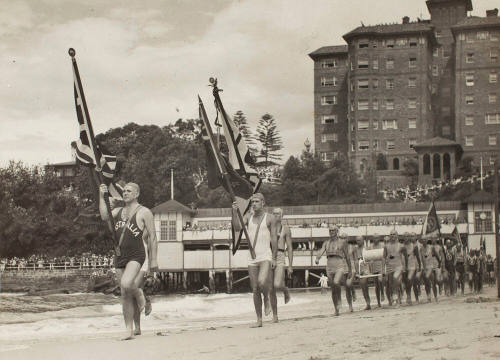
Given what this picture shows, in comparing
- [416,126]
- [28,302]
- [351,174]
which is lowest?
[28,302]

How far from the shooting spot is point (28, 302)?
48156 mm

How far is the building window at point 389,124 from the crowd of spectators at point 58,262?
3663cm

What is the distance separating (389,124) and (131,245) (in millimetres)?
82133

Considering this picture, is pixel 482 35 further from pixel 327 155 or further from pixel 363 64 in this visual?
pixel 327 155

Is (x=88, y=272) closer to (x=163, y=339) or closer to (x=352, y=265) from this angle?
(x=352, y=265)

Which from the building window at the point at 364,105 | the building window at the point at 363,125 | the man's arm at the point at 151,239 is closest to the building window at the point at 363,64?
the building window at the point at 364,105

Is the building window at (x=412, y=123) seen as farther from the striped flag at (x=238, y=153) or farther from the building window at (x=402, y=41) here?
the striped flag at (x=238, y=153)

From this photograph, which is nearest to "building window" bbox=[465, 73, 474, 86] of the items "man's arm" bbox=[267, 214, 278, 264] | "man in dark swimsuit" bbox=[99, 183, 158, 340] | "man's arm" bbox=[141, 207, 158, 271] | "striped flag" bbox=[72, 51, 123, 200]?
"man's arm" bbox=[267, 214, 278, 264]

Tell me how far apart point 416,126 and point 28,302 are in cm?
5457

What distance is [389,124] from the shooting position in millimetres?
91500

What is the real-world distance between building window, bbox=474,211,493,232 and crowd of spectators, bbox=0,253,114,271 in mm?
29421

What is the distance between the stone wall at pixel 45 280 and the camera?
64438mm

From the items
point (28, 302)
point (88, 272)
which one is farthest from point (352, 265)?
point (88, 272)

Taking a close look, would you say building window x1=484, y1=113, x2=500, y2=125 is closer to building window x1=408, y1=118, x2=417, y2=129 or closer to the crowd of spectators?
building window x1=408, y1=118, x2=417, y2=129
